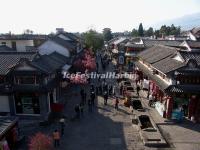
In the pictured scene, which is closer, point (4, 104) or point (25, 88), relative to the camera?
point (25, 88)

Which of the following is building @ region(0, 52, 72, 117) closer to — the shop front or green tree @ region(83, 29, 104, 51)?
the shop front

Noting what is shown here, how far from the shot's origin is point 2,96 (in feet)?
92.9

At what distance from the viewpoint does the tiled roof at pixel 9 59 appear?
28156 mm

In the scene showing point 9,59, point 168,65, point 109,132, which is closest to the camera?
point 109,132

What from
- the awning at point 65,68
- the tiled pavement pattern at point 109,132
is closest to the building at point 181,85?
the tiled pavement pattern at point 109,132

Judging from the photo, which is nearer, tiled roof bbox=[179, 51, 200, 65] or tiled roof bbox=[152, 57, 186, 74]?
tiled roof bbox=[152, 57, 186, 74]

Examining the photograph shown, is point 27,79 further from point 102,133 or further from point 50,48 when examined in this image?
point 50,48

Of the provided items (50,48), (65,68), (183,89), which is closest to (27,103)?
(65,68)

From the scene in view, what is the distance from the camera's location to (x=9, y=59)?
30578 mm

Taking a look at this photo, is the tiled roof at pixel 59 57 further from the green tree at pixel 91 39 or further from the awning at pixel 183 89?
the green tree at pixel 91 39

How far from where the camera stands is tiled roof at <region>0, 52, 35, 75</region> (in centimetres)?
2816

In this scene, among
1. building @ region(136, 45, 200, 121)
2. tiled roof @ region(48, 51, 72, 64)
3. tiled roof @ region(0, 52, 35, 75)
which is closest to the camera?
building @ region(136, 45, 200, 121)

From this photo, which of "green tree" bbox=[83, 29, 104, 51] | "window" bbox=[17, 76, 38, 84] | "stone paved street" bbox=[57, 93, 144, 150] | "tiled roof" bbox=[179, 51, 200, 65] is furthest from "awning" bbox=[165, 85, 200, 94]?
"green tree" bbox=[83, 29, 104, 51]

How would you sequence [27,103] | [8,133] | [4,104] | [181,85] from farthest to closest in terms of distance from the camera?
[4,104], [27,103], [181,85], [8,133]
